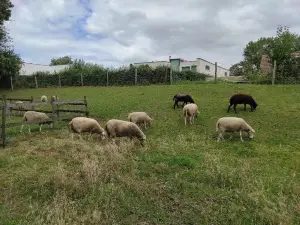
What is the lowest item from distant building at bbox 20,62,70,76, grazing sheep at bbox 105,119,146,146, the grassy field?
the grassy field

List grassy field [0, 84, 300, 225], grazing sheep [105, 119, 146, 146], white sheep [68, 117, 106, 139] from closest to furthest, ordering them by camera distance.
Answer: grassy field [0, 84, 300, 225]
grazing sheep [105, 119, 146, 146]
white sheep [68, 117, 106, 139]

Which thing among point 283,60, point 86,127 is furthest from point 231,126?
point 283,60

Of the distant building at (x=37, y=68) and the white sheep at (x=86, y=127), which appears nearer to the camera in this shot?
the white sheep at (x=86, y=127)

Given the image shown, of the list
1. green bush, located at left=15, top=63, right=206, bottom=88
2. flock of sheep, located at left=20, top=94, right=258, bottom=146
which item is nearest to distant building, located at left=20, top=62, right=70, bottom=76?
green bush, located at left=15, top=63, right=206, bottom=88

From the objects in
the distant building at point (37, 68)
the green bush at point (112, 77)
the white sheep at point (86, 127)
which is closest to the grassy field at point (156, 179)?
the white sheep at point (86, 127)

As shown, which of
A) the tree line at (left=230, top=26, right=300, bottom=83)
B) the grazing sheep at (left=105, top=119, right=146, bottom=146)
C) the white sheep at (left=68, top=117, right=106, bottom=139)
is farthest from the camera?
the tree line at (left=230, top=26, right=300, bottom=83)

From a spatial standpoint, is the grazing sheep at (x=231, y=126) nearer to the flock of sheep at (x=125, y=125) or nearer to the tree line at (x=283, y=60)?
the flock of sheep at (x=125, y=125)

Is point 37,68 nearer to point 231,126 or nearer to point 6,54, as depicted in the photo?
point 6,54

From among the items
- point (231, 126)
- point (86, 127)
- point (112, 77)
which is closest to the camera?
point (231, 126)

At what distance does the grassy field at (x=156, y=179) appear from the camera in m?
6.35

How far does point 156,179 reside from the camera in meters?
8.12

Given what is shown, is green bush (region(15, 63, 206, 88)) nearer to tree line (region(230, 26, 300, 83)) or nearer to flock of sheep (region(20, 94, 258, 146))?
tree line (region(230, 26, 300, 83))

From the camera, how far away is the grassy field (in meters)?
6.35

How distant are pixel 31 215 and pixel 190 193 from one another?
3.44m
